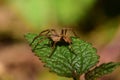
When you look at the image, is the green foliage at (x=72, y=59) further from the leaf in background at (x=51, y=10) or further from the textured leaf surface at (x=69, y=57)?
the leaf in background at (x=51, y=10)

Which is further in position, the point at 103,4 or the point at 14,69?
the point at 103,4

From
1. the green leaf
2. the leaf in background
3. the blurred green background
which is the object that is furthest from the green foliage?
the leaf in background

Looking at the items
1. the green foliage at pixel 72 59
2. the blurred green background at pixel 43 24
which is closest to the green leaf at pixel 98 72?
the green foliage at pixel 72 59

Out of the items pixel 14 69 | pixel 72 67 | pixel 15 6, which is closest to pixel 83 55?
pixel 72 67

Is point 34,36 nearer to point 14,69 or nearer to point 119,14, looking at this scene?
point 14,69

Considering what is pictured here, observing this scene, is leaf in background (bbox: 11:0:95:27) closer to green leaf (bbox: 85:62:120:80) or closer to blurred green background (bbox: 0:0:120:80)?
blurred green background (bbox: 0:0:120:80)

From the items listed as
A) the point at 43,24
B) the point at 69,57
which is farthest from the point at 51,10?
the point at 69,57
